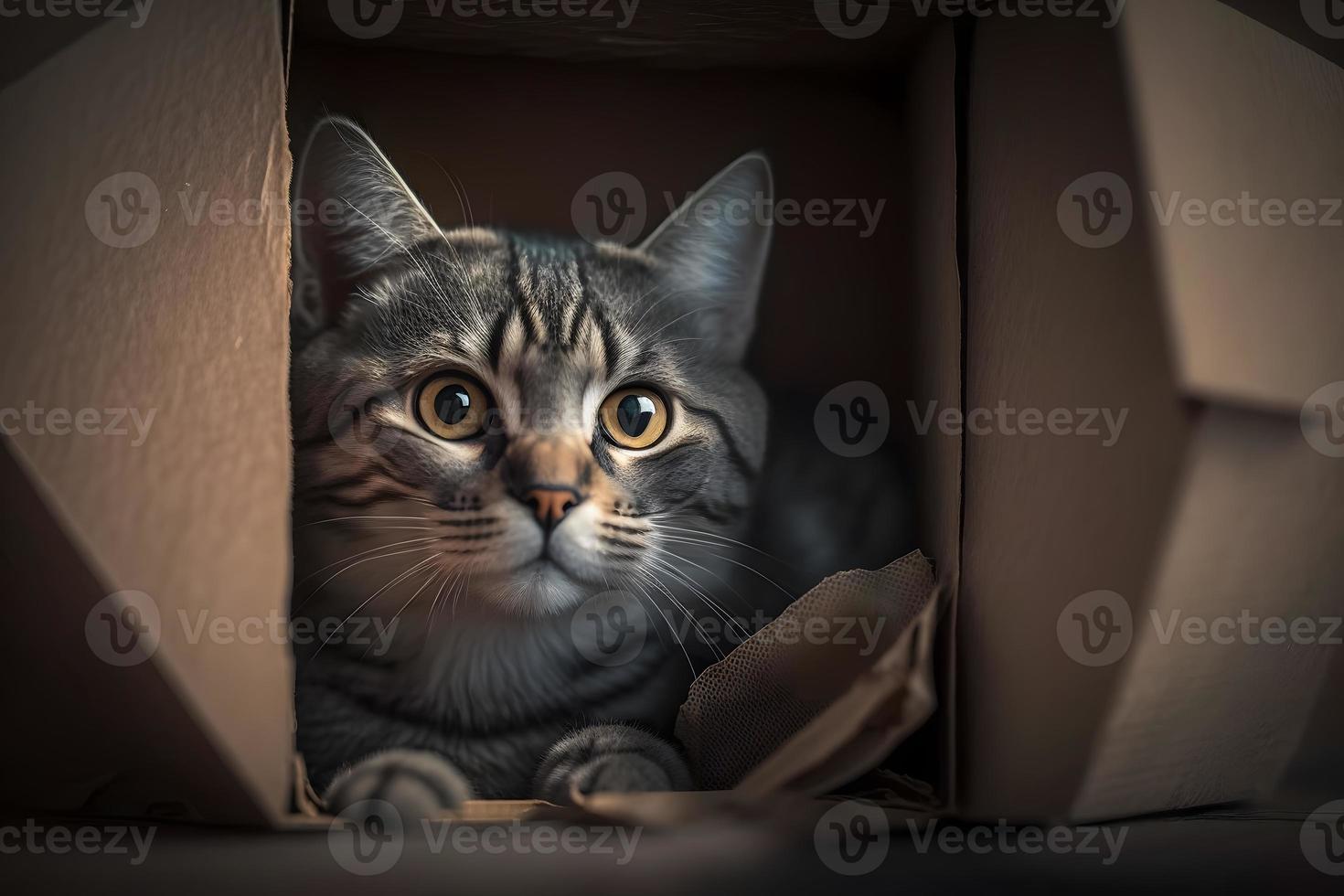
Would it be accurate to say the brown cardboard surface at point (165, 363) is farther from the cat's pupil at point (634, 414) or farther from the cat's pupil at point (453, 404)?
Result: the cat's pupil at point (634, 414)

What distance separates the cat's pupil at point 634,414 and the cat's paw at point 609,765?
0.35 m

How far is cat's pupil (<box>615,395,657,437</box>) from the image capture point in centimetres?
114

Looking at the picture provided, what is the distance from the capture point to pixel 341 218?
→ 1119 mm

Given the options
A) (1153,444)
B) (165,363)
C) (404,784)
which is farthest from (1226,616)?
(165,363)

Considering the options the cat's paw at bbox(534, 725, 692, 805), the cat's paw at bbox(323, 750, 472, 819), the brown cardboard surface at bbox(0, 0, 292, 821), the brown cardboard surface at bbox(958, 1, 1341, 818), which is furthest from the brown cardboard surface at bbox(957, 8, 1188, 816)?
the brown cardboard surface at bbox(0, 0, 292, 821)

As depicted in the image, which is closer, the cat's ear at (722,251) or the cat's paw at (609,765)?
the cat's paw at (609,765)

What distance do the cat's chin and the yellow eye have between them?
0.66 feet

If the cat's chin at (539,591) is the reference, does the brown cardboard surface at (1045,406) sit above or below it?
above

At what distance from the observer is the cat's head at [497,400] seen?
3.24 feet

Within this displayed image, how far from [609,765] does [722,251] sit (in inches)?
26.4

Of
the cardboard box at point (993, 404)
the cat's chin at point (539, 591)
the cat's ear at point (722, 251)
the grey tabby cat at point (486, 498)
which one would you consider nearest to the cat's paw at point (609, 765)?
the grey tabby cat at point (486, 498)

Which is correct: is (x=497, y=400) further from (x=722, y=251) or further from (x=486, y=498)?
(x=722, y=251)

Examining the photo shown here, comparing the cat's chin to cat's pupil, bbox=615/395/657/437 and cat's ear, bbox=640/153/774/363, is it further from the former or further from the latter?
cat's ear, bbox=640/153/774/363

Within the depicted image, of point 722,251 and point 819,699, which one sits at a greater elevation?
point 722,251
